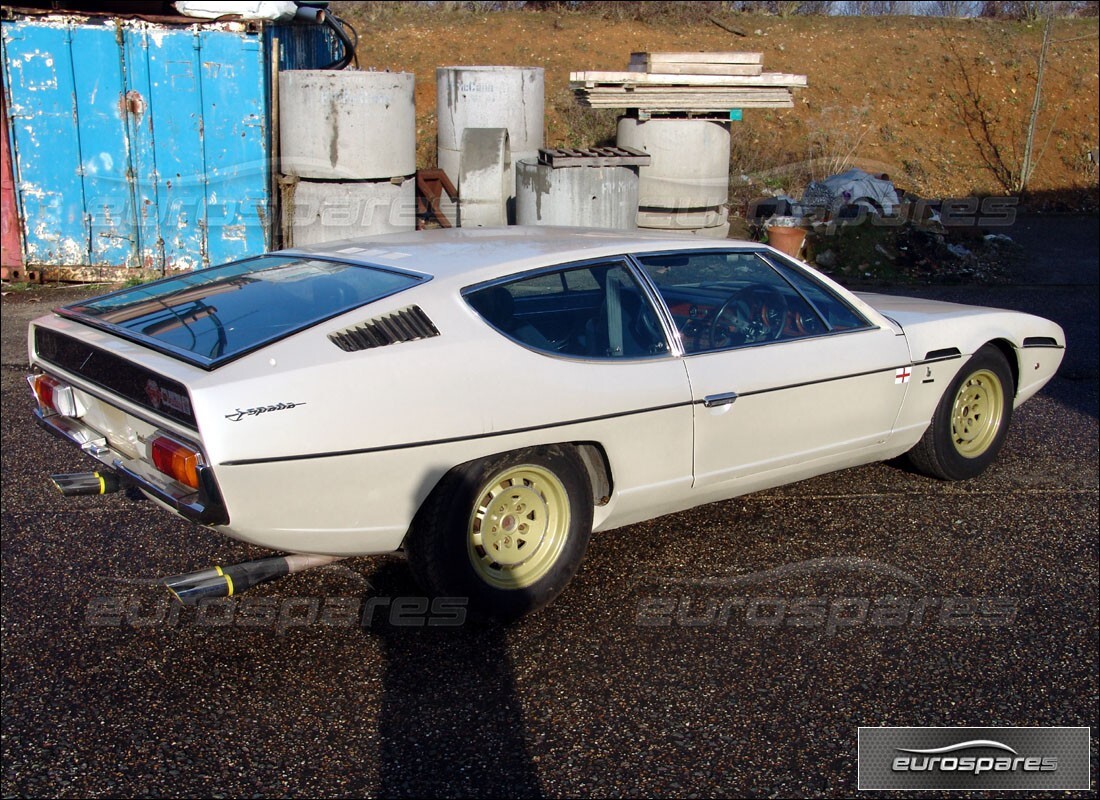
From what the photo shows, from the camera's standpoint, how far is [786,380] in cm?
429

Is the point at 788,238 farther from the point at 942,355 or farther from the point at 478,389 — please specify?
the point at 478,389

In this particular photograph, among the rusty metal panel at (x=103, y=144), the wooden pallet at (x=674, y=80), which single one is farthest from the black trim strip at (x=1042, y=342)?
the rusty metal panel at (x=103, y=144)

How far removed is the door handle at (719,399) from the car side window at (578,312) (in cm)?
25

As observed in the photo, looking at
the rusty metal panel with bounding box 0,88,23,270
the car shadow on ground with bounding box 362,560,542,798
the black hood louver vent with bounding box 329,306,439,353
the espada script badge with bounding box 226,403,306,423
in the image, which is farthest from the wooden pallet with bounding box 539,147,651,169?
the espada script badge with bounding box 226,403,306,423

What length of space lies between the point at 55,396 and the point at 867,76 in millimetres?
23012

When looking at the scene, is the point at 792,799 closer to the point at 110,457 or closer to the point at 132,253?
the point at 110,457

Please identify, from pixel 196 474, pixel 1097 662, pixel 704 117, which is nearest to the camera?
pixel 196 474

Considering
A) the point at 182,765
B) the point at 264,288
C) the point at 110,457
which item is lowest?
the point at 182,765

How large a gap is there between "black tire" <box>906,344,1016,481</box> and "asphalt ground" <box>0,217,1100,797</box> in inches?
6.2

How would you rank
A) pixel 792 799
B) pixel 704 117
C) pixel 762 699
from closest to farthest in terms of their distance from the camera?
pixel 792 799 → pixel 762 699 → pixel 704 117

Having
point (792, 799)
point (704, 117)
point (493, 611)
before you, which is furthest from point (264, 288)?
point (704, 117)

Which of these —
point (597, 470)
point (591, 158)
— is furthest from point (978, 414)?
point (591, 158)

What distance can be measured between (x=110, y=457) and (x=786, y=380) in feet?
8.41

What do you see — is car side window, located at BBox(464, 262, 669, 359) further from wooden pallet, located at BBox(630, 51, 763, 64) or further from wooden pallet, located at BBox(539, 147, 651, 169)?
wooden pallet, located at BBox(630, 51, 763, 64)
